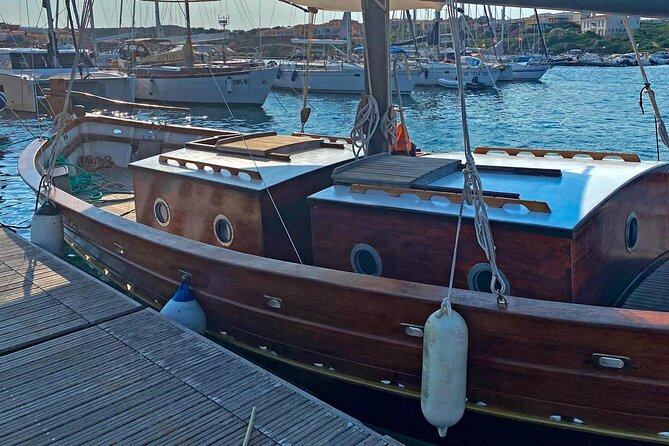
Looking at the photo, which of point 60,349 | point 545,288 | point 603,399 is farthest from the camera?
point 60,349

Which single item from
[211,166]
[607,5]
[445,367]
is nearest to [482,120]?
[211,166]

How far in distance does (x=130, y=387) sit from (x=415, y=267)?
2493mm

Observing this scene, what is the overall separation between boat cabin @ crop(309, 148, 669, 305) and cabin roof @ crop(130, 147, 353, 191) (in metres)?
0.70

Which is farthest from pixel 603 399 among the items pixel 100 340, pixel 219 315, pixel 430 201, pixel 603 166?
pixel 100 340

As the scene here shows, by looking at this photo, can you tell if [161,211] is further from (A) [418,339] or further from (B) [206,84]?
(B) [206,84]

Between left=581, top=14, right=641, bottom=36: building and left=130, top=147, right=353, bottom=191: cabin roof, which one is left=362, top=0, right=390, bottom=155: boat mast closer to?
left=130, top=147, right=353, bottom=191: cabin roof

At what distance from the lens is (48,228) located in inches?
323

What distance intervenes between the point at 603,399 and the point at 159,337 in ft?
12.5

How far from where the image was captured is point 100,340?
587 centimetres

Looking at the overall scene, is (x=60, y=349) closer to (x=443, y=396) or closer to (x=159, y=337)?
(x=159, y=337)

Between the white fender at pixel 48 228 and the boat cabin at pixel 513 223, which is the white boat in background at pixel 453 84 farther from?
the boat cabin at pixel 513 223

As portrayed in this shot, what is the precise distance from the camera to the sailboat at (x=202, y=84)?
41.0 m

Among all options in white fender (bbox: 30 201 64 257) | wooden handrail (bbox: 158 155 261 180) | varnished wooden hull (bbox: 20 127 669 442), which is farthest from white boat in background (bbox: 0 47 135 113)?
varnished wooden hull (bbox: 20 127 669 442)

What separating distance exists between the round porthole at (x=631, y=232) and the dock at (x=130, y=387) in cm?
270
